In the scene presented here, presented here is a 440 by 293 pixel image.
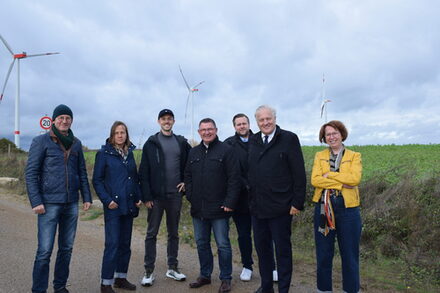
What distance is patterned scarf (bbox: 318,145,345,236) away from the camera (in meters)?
3.88

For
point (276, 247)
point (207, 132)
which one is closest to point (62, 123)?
point (207, 132)

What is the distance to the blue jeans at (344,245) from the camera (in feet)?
12.7

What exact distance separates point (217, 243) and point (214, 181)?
0.81 meters

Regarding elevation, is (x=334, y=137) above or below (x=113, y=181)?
above

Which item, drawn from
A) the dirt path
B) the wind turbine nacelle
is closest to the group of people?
the dirt path

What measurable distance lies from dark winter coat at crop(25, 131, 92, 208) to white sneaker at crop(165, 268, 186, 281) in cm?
173

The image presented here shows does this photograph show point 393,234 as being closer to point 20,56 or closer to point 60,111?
point 60,111

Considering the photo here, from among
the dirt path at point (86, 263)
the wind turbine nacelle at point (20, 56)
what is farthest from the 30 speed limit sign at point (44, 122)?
the wind turbine nacelle at point (20, 56)

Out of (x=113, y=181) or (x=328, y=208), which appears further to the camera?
(x=113, y=181)

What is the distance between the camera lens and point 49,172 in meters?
4.18

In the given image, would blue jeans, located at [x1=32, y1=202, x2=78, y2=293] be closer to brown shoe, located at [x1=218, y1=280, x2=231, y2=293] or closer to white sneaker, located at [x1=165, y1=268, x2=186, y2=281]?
white sneaker, located at [x1=165, y1=268, x2=186, y2=281]

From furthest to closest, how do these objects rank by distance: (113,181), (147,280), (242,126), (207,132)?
(242,126) < (147,280) < (207,132) < (113,181)

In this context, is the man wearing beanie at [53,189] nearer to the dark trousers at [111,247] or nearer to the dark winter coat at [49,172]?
the dark winter coat at [49,172]

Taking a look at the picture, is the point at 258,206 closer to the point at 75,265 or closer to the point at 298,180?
the point at 298,180
